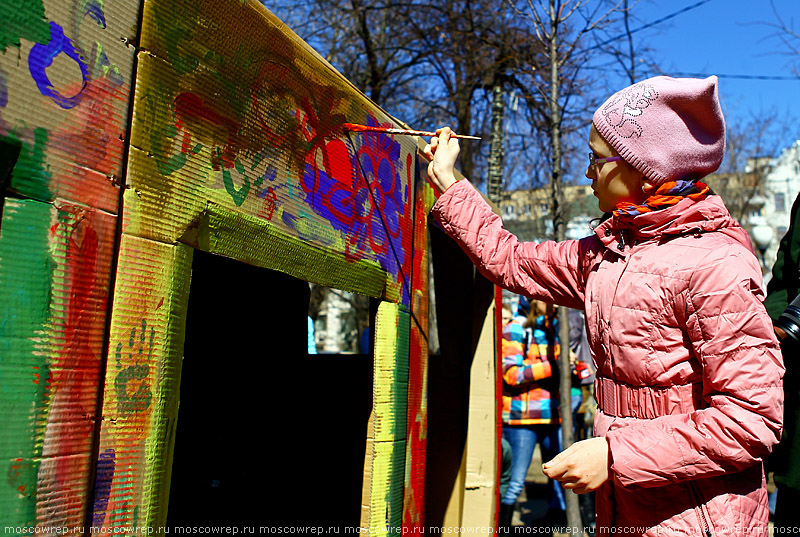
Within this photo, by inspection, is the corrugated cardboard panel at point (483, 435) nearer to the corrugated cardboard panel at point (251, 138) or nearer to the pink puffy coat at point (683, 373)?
the corrugated cardboard panel at point (251, 138)

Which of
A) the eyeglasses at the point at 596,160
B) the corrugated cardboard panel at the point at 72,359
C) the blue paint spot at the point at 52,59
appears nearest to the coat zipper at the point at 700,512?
the eyeglasses at the point at 596,160

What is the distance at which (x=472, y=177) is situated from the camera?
10.0m

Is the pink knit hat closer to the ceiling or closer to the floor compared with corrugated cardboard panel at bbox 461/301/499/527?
closer to the ceiling

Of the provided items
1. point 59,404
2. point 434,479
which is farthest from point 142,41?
point 434,479

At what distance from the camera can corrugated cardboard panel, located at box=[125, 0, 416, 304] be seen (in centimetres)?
151

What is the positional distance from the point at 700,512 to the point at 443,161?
1.30 metres

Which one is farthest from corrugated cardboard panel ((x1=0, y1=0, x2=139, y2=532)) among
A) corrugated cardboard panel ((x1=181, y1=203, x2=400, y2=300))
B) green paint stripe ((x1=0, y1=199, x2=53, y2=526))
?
corrugated cardboard panel ((x1=181, y1=203, x2=400, y2=300))

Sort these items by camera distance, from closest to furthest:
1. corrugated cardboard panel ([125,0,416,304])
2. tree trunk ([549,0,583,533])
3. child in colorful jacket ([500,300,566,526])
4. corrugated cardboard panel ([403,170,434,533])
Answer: corrugated cardboard panel ([125,0,416,304]) → corrugated cardboard panel ([403,170,434,533]) → tree trunk ([549,0,583,533]) → child in colorful jacket ([500,300,566,526])

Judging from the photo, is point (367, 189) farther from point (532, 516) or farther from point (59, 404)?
point (532, 516)

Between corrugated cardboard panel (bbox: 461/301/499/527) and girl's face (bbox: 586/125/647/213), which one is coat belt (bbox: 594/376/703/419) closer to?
girl's face (bbox: 586/125/647/213)

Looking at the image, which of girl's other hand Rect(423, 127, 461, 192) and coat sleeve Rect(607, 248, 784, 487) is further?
girl's other hand Rect(423, 127, 461, 192)

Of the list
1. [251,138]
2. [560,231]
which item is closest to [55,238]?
[251,138]

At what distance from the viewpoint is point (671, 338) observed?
172cm

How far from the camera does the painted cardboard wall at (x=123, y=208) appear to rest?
122 cm
